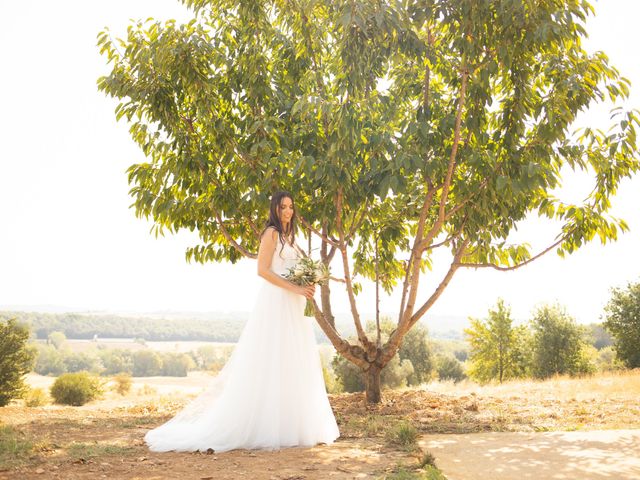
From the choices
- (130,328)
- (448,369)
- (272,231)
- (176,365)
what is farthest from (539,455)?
(130,328)

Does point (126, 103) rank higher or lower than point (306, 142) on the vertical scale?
higher

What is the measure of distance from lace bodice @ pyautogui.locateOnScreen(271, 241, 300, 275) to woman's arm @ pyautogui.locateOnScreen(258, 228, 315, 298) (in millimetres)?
97

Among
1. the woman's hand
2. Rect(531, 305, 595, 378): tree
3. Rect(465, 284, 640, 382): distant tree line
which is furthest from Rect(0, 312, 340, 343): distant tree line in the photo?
the woman's hand

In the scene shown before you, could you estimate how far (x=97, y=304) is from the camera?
8538cm

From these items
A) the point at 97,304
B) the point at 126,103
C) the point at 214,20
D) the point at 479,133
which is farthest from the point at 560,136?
the point at 97,304

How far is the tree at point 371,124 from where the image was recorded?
6129 millimetres

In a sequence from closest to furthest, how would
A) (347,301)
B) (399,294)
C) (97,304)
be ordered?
(347,301) → (399,294) → (97,304)

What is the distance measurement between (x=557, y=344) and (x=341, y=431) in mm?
24759

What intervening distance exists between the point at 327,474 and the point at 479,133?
14.5 feet

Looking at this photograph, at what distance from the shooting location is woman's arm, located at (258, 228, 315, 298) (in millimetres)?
5609

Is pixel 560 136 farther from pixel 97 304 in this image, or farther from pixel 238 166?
pixel 97 304

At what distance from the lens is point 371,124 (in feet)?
21.9

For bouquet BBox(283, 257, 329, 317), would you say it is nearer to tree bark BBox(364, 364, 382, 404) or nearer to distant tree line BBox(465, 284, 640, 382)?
tree bark BBox(364, 364, 382, 404)

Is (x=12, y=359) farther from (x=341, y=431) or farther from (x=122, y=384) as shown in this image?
(x=341, y=431)
